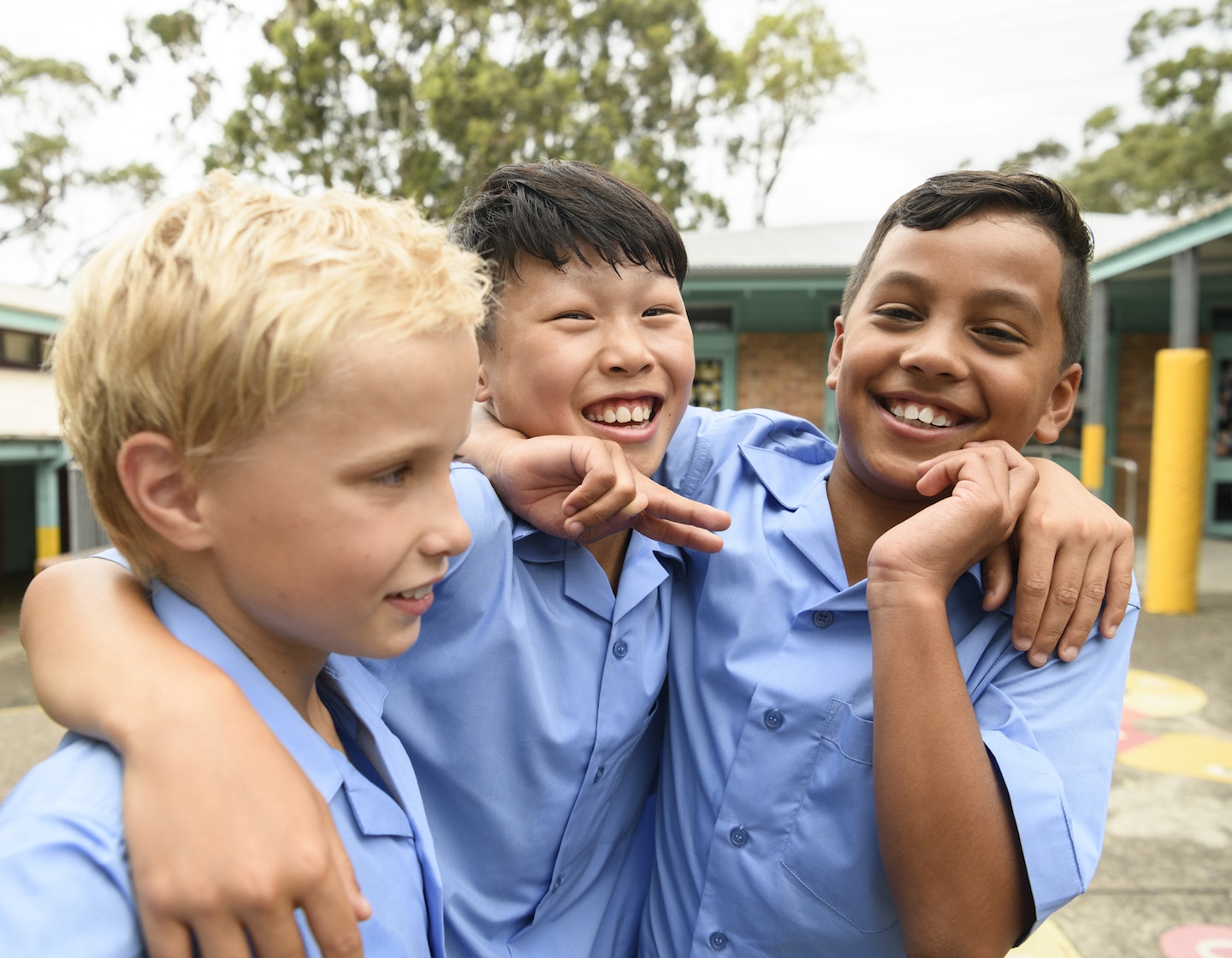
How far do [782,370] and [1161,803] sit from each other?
7.98m

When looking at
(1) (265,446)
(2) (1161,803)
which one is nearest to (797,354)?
(2) (1161,803)

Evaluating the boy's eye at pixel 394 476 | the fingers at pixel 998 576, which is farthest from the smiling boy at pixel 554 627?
the fingers at pixel 998 576

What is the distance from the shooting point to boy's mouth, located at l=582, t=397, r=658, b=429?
141cm

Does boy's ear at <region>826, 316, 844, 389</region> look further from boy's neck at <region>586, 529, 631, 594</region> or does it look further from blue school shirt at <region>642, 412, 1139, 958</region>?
boy's neck at <region>586, 529, 631, 594</region>

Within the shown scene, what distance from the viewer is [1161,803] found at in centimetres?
376

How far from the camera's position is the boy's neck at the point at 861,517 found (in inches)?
59.7

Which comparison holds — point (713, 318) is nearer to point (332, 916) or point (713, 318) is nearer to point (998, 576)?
point (998, 576)

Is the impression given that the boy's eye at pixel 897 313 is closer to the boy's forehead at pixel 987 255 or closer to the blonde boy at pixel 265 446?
the boy's forehead at pixel 987 255

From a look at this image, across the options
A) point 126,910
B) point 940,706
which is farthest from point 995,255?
point 126,910

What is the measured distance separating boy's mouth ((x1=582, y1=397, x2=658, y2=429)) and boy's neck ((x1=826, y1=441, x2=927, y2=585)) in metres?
0.40

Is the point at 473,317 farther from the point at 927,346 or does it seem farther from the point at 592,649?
the point at 927,346

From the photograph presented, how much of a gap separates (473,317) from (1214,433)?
1287 cm

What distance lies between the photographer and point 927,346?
4.48 ft

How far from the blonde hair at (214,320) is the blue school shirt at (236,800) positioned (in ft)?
0.67
